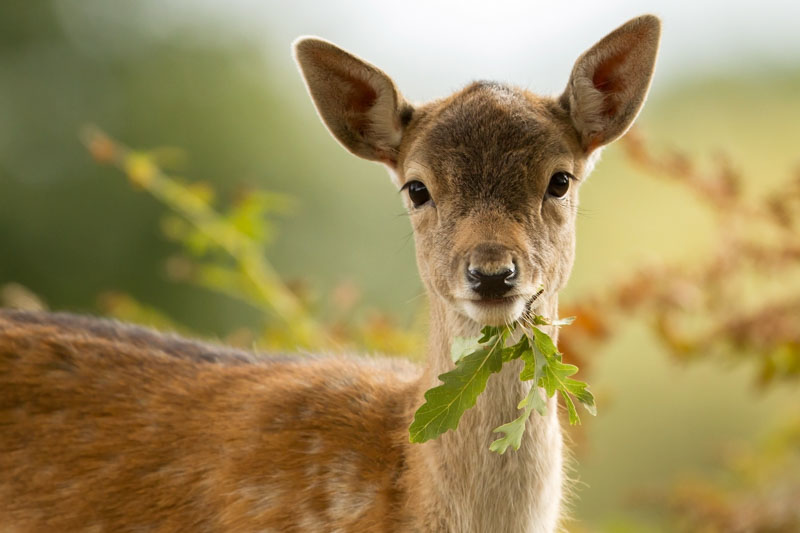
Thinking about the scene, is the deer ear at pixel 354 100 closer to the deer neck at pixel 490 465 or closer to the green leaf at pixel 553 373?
the deer neck at pixel 490 465

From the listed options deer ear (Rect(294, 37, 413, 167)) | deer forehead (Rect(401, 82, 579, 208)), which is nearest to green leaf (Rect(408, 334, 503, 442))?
deer forehead (Rect(401, 82, 579, 208))

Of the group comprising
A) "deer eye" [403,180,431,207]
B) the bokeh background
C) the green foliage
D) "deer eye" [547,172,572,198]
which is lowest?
the green foliage

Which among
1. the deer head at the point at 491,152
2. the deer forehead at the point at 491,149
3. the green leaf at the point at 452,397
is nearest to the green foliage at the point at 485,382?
the green leaf at the point at 452,397

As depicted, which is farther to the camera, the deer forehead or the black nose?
the deer forehead

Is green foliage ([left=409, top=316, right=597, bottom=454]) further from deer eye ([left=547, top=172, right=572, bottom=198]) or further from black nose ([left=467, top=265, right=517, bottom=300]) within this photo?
deer eye ([left=547, top=172, right=572, bottom=198])

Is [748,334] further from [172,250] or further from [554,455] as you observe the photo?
[172,250]

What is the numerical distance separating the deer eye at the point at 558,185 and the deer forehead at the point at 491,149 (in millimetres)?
29

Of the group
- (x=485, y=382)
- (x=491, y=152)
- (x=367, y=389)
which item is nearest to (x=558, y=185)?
(x=491, y=152)

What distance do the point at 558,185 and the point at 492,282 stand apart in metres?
0.58

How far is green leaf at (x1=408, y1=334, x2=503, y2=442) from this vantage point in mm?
2980

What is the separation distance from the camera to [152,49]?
1216cm

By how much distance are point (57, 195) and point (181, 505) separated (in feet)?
25.2

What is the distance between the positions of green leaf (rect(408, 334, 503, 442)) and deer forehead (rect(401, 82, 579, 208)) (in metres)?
0.47

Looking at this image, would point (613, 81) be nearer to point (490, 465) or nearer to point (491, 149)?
point (491, 149)
